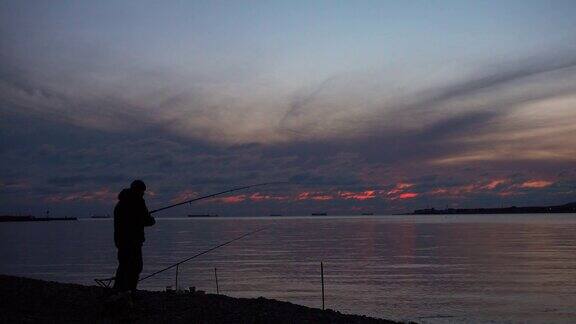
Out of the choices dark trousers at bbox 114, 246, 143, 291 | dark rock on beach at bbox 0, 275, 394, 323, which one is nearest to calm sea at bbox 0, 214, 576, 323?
dark rock on beach at bbox 0, 275, 394, 323

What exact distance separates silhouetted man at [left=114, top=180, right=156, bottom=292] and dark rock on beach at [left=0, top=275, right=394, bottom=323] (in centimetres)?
47

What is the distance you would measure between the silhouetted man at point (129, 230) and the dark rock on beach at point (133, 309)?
47cm

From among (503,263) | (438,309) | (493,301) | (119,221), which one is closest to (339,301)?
(438,309)

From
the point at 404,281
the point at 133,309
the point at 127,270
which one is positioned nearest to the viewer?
the point at 127,270

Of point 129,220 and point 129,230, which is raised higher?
point 129,220

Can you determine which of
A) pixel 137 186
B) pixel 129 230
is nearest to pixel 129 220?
pixel 129 230

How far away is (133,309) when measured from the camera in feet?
32.5

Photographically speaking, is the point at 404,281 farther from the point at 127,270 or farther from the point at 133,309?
the point at 127,270

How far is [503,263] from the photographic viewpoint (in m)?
42.1

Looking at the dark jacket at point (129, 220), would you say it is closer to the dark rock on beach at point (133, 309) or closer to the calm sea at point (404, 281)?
the dark rock on beach at point (133, 309)

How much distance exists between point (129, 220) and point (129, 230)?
17cm

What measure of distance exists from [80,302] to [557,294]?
2245 cm

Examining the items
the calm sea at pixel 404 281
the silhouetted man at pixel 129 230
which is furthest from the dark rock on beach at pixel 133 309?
the calm sea at pixel 404 281

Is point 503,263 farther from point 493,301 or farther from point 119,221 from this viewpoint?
point 119,221
